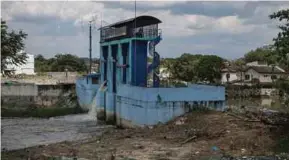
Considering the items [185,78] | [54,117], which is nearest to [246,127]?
[54,117]

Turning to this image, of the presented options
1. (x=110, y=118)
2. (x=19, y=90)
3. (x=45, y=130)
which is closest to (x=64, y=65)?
(x=19, y=90)

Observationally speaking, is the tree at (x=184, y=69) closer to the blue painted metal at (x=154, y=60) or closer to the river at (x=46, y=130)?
the river at (x=46, y=130)

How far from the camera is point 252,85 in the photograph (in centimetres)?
7656

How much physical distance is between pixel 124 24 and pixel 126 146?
56.1ft

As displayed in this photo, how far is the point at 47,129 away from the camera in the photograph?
34.8 m

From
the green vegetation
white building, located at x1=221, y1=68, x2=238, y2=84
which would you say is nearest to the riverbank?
the green vegetation

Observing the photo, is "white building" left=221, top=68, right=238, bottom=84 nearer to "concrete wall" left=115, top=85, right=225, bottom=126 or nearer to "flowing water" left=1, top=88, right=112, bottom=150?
"flowing water" left=1, top=88, right=112, bottom=150

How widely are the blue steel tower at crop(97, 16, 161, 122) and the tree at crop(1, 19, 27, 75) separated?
21511 millimetres

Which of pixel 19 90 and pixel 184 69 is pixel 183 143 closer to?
pixel 19 90

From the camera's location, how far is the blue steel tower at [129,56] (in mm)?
34406

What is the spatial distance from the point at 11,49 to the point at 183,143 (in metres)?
11.1

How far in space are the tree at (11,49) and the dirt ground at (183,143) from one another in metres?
5.97

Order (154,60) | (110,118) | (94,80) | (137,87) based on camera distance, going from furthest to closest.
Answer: (94,80)
(110,118)
(154,60)
(137,87)

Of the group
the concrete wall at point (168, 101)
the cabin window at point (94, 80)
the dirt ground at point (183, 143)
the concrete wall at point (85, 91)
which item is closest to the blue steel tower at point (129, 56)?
the concrete wall at point (85, 91)
